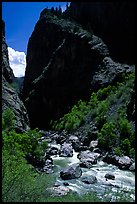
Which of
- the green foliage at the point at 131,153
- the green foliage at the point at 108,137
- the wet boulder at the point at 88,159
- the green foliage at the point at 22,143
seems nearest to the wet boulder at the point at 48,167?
the green foliage at the point at 22,143

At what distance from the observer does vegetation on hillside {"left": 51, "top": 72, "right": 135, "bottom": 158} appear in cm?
3256

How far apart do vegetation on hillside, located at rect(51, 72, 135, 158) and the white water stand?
5053 millimetres

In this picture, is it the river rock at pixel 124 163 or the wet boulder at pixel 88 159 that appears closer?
the river rock at pixel 124 163

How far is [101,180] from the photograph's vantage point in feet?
69.1

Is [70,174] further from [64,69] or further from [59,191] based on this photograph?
[64,69]

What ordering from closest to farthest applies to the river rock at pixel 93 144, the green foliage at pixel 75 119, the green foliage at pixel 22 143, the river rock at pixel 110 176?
1. the green foliage at pixel 22 143
2. the river rock at pixel 110 176
3. the river rock at pixel 93 144
4. the green foliage at pixel 75 119

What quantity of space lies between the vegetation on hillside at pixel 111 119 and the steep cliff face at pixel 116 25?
762 cm

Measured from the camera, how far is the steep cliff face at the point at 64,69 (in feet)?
199

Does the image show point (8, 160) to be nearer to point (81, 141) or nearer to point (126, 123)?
point (126, 123)

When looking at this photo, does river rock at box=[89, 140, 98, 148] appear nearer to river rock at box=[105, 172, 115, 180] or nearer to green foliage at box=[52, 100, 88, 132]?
green foliage at box=[52, 100, 88, 132]

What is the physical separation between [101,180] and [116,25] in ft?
157

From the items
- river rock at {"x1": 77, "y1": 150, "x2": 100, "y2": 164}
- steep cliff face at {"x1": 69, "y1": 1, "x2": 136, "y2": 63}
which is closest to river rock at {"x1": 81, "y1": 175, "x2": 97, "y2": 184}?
river rock at {"x1": 77, "y1": 150, "x2": 100, "y2": 164}

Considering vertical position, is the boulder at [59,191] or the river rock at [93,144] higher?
the river rock at [93,144]

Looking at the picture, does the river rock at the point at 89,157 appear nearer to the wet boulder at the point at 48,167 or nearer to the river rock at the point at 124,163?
the river rock at the point at 124,163
